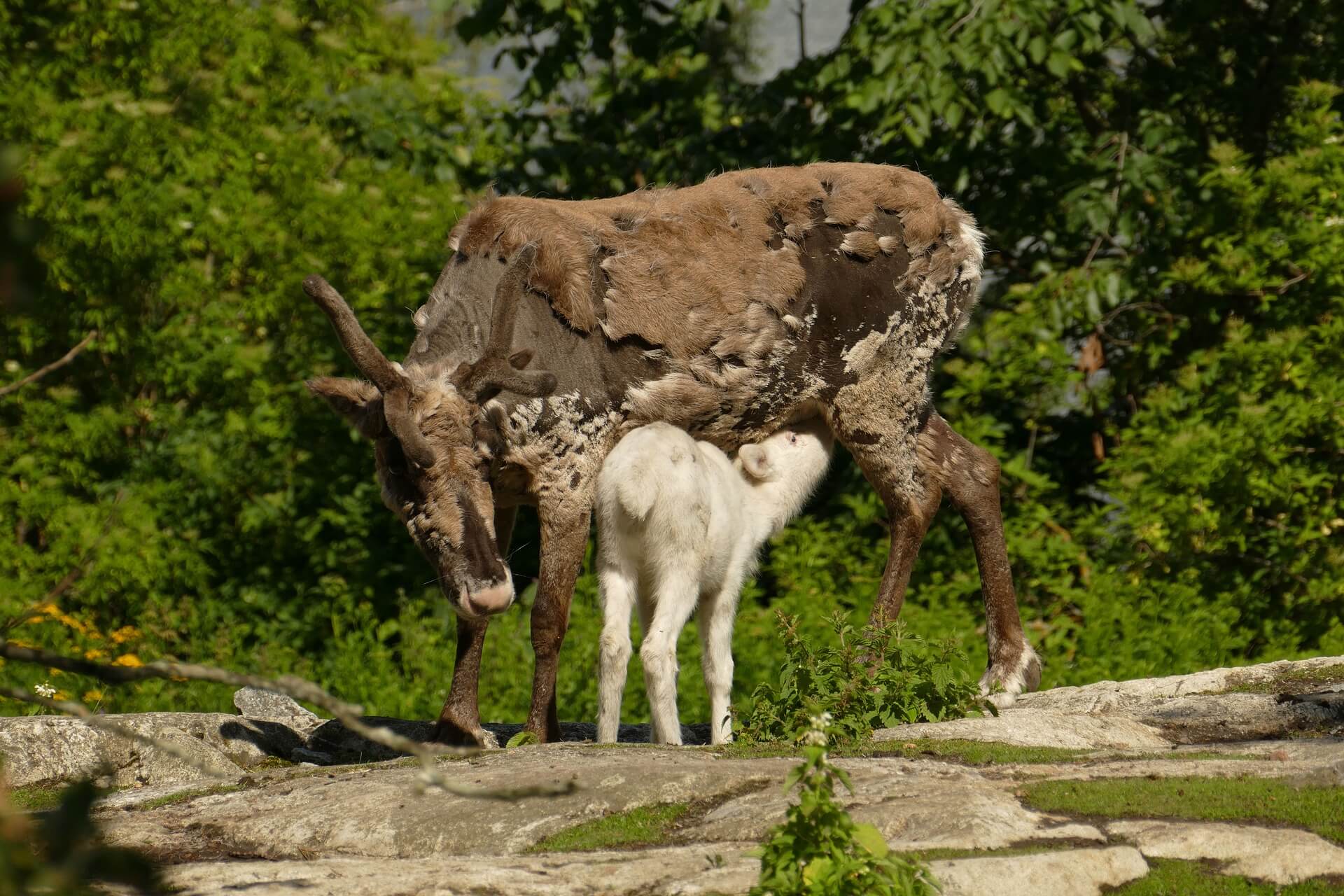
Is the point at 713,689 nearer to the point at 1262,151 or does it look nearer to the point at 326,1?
the point at 1262,151

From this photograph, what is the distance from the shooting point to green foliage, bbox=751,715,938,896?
3.89 m

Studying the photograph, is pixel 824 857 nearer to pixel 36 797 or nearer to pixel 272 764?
pixel 36 797

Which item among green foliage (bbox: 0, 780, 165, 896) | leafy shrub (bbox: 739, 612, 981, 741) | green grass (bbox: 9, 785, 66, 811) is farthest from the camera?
leafy shrub (bbox: 739, 612, 981, 741)

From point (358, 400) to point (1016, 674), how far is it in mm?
3753

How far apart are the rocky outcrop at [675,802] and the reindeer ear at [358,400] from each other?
1.46m

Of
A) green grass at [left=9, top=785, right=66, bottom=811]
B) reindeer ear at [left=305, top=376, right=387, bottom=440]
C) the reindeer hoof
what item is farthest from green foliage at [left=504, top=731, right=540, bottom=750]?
green grass at [left=9, top=785, right=66, bottom=811]

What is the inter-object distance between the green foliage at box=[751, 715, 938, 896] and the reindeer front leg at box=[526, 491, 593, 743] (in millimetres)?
3322

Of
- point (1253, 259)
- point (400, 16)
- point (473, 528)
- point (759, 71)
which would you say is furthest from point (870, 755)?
point (400, 16)

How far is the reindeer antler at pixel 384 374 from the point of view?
679 cm

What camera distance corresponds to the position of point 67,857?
2.03 meters

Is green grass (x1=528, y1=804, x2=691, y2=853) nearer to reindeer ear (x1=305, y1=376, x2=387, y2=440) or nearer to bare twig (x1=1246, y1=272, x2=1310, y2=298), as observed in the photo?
reindeer ear (x1=305, y1=376, x2=387, y2=440)

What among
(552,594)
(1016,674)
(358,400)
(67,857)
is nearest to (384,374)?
(358,400)

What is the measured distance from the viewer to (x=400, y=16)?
18.5 meters

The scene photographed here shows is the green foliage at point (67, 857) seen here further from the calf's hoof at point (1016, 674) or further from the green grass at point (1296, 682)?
the calf's hoof at point (1016, 674)
